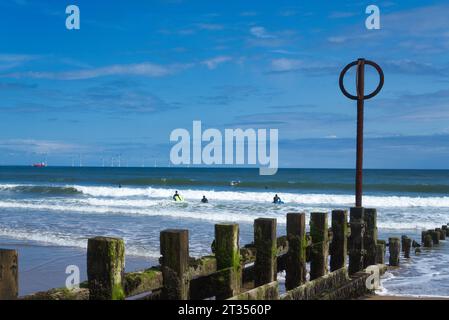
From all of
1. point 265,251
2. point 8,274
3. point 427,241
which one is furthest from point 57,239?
point 8,274

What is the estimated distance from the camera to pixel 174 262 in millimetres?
4719

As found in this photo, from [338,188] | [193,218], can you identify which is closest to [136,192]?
[338,188]

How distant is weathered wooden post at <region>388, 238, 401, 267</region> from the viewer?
11.3 meters

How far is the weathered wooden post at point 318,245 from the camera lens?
7.20 metres

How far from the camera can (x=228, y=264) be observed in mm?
5418

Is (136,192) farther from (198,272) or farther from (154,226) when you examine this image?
(198,272)

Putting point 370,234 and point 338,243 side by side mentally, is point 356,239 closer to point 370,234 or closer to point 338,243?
point 370,234

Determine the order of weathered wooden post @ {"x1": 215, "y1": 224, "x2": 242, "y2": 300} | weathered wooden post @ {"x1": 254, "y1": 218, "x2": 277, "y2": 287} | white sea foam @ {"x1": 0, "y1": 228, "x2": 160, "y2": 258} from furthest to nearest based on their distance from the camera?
white sea foam @ {"x1": 0, "y1": 228, "x2": 160, "y2": 258}, weathered wooden post @ {"x1": 254, "y1": 218, "x2": 277, "y2": 287}, weathered wooden post @ {"x1": 215, "y1": 224, "x2": 242, "y2": 300}

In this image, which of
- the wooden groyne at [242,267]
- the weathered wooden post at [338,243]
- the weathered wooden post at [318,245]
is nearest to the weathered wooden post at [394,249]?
the wooden groyne at [242,267]

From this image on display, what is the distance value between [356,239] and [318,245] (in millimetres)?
1205

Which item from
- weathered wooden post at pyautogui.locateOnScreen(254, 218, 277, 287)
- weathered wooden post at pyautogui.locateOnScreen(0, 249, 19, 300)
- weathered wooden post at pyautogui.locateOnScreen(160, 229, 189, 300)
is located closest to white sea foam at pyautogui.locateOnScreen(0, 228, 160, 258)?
weathered wooden post at pyautogui.locateOnScreen(254, 218, 277, 287)

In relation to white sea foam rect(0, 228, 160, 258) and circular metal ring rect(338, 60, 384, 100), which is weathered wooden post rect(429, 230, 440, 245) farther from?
circular metal ring rect(338, 60, 384, 100)

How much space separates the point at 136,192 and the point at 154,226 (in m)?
30.7

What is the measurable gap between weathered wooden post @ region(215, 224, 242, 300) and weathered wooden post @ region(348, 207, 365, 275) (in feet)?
10.5
